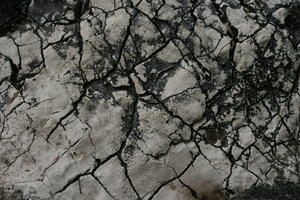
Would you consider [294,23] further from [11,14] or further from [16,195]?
[16,195]

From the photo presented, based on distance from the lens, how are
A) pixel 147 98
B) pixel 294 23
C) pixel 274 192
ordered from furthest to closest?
pixel 294 23 < pixel 147 98 < pixel 274 192

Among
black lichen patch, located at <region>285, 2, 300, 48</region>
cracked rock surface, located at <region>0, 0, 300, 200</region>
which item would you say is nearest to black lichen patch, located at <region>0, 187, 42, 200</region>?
cracked rock surface, located at <region>0, 0, 300, 200</region>

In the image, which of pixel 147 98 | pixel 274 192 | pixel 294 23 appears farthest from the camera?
pixel 294 23

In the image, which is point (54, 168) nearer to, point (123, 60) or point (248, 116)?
point (123, 60)

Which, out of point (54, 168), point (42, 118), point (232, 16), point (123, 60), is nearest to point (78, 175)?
point (54, 168)

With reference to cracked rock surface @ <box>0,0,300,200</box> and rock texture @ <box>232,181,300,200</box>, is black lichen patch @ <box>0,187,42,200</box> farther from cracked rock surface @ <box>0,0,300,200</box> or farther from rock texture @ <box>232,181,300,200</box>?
rock texture @ <box>232,181,300,200</box>

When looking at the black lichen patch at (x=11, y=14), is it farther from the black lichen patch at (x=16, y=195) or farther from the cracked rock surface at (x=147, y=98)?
the black lichen patch at (x=16, y=195)

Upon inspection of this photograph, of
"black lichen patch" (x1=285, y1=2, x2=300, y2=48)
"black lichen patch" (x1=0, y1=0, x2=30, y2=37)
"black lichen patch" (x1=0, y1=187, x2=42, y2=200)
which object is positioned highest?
"black lichen patch" (x1=0, y1=0, x2=30, y2=37)

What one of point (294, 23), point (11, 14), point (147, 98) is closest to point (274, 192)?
point (147, 98)

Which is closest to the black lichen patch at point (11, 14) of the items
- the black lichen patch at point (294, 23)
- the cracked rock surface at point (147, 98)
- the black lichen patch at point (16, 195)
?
the cracked rock surface at point (147, 98)
